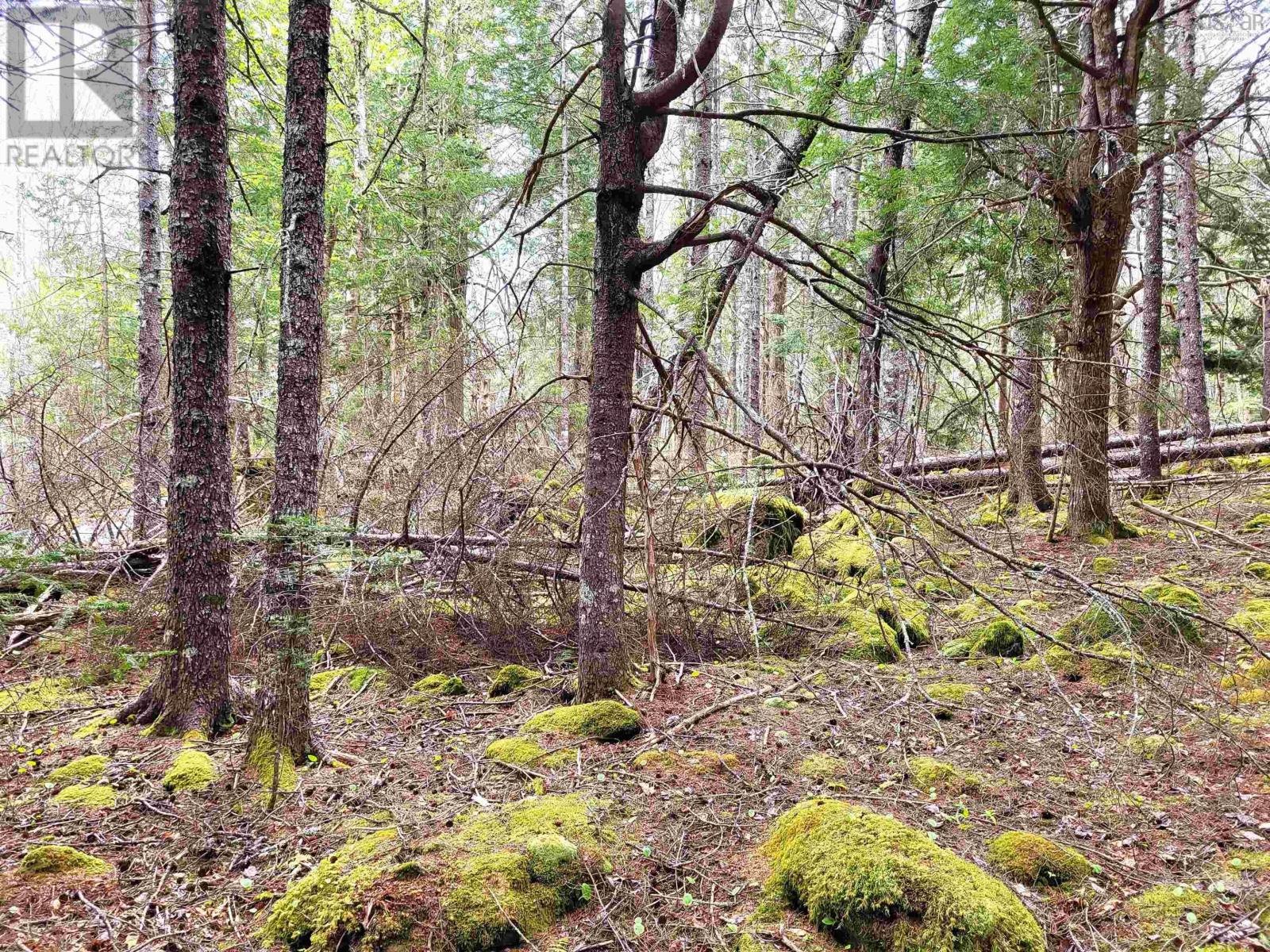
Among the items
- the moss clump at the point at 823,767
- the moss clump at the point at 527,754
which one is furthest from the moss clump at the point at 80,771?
the moss clump at the point at 823,767

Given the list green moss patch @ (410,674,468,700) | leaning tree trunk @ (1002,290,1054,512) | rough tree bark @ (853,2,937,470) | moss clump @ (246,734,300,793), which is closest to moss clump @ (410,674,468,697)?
green moss patch @ (410,674,468,700)

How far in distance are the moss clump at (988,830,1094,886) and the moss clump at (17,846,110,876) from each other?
429cm

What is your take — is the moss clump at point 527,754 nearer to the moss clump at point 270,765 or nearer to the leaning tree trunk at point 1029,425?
the moss clump at point 270,765

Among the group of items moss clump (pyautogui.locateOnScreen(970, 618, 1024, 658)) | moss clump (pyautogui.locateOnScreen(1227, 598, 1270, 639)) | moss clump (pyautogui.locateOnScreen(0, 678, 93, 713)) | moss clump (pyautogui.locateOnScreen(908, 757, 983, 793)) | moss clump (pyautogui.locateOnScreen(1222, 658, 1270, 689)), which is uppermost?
moss clump (pyautogui.locateOnScreen(1227, 598, 1270, 639))

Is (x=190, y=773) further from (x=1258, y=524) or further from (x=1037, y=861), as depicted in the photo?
(x=1258, y=524)

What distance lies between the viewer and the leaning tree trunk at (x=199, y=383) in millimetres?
4488

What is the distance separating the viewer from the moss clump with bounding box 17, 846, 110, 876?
3.23 metres

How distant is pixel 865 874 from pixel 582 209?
18179mm

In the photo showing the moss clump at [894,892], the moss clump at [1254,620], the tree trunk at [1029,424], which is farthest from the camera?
the tree trunk at [1029,424]

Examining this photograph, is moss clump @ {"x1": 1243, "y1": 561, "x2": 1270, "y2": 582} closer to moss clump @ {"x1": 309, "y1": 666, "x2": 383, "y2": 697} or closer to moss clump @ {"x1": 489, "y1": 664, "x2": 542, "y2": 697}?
moss clump @ {"x1": 489, "y1": 664, "x2": 542, "y2": 697}

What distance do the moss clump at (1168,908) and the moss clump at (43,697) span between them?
23.4ft

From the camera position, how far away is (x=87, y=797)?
3.95m

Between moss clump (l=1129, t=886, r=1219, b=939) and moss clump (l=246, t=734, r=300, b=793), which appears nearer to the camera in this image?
moss clump (l=1129, t=886, r=1219, b=939)

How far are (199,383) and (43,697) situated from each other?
132 inches
